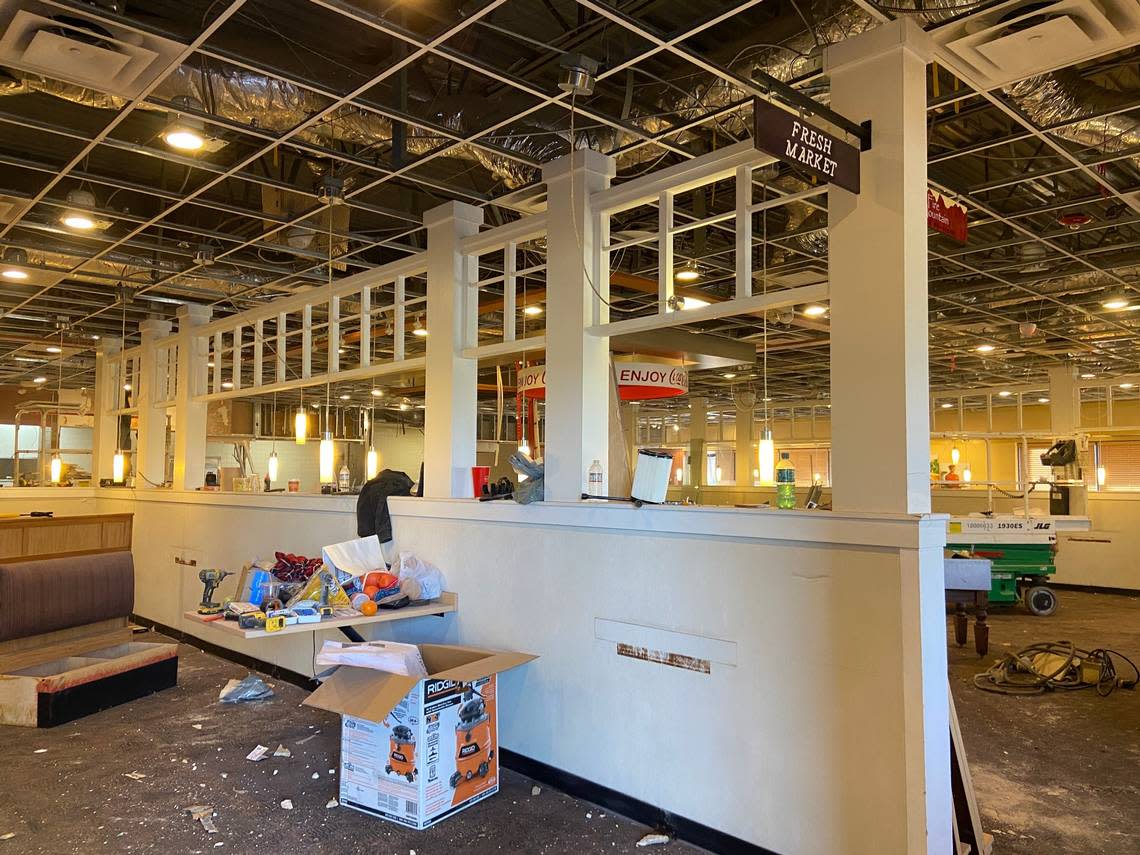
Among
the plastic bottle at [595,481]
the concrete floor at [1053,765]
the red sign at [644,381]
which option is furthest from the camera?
the red sign at [644,381]

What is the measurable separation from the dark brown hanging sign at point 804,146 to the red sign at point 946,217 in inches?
67.2

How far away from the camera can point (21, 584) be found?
6004 mm

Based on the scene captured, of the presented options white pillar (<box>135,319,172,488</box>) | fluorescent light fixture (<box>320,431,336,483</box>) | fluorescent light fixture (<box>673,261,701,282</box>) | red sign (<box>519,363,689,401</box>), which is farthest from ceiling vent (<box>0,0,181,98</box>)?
white pillar (<box>135,319,172,488</box>)

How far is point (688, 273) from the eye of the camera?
721cm

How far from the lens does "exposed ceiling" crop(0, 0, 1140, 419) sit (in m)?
3.67

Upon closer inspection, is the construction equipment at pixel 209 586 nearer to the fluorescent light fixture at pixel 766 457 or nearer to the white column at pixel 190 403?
the fluorescent light fixture at pixel 766 457

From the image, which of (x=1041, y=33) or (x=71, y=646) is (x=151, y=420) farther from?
(x=1041, y=33)

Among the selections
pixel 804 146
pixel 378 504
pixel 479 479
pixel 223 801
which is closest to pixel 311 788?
pixel 223 801

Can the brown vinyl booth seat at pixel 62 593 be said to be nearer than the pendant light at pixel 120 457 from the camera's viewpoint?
Yes

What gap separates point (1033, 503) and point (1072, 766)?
414 inches

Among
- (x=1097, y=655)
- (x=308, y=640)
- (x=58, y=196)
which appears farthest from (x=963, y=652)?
(x=58, y=196)

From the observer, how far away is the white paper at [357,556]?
15.9 feet

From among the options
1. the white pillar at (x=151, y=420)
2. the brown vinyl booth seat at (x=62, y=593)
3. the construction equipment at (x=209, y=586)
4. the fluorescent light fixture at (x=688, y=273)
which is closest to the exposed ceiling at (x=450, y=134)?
the fluorescent light fixture at (x=688, y=273)

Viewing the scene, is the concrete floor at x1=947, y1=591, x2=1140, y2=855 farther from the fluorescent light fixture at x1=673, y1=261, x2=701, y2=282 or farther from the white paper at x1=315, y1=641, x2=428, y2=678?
the fluorescent light fixture at x1=673, y1=261, x2=701, y2=282
